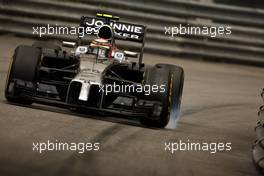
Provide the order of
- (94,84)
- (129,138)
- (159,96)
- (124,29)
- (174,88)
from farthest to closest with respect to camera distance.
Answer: (124,29)
(174,88)
(159,96)
(94,84)
(129,138)

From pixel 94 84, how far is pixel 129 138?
108cm

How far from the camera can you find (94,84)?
8.02 metres

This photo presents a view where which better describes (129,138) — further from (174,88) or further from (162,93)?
(174,88)

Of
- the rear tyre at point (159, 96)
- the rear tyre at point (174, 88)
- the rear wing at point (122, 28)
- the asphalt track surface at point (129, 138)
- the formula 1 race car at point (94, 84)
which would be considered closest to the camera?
the asphalt track surface at point (129, 138)

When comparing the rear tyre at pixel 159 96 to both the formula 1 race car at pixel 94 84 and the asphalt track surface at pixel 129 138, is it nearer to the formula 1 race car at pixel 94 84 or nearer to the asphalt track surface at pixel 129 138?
the formula 1 race car at pixel 94 84

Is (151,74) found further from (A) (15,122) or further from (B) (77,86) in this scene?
(A) (15,122)

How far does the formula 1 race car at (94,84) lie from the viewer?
8055mm

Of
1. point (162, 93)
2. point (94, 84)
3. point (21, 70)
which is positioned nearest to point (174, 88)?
point (162, 93)

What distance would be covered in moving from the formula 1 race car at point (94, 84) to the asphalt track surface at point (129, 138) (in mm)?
174

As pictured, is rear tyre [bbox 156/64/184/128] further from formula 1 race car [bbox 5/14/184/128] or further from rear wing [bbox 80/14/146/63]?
rear wing [bbox 80/14/146/63]

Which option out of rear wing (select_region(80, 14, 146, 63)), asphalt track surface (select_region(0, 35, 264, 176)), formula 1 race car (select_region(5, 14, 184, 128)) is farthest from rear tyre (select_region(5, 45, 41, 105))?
rear wing (select_region(80, 14, 146, 63))

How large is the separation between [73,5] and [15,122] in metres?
8.76

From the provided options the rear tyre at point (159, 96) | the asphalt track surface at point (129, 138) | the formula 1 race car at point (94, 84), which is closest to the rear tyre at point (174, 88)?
the formula 1 race car at point (94, 84)

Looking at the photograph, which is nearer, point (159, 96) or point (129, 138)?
point (129, 138)
